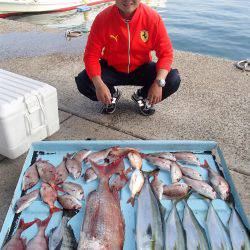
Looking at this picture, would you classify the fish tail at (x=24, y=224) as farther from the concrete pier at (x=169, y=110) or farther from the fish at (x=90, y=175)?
the fish at (x=90, y=175)

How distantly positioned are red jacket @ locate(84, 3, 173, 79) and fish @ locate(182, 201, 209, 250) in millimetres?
1647

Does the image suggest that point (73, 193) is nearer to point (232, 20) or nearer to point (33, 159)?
point (33, 159)

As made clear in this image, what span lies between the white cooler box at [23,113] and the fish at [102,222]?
86 cm

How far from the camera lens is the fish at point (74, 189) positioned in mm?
2445

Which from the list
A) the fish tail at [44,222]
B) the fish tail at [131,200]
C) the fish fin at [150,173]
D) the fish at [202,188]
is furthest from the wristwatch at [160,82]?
the fish tail at [44,222]

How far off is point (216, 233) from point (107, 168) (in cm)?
98

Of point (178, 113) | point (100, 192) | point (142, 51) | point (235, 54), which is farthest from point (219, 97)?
point (235, 54)

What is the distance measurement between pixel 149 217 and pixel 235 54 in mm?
9717

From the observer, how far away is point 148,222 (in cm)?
219

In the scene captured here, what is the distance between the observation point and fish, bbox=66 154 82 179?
2.64 meters

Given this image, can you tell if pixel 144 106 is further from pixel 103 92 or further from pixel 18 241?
pixel 18 241

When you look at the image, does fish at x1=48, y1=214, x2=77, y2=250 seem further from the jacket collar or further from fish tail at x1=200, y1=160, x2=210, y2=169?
the jacket collar

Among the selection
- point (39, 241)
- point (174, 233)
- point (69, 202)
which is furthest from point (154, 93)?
point (39, 241)

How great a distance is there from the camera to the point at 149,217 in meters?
2.24
